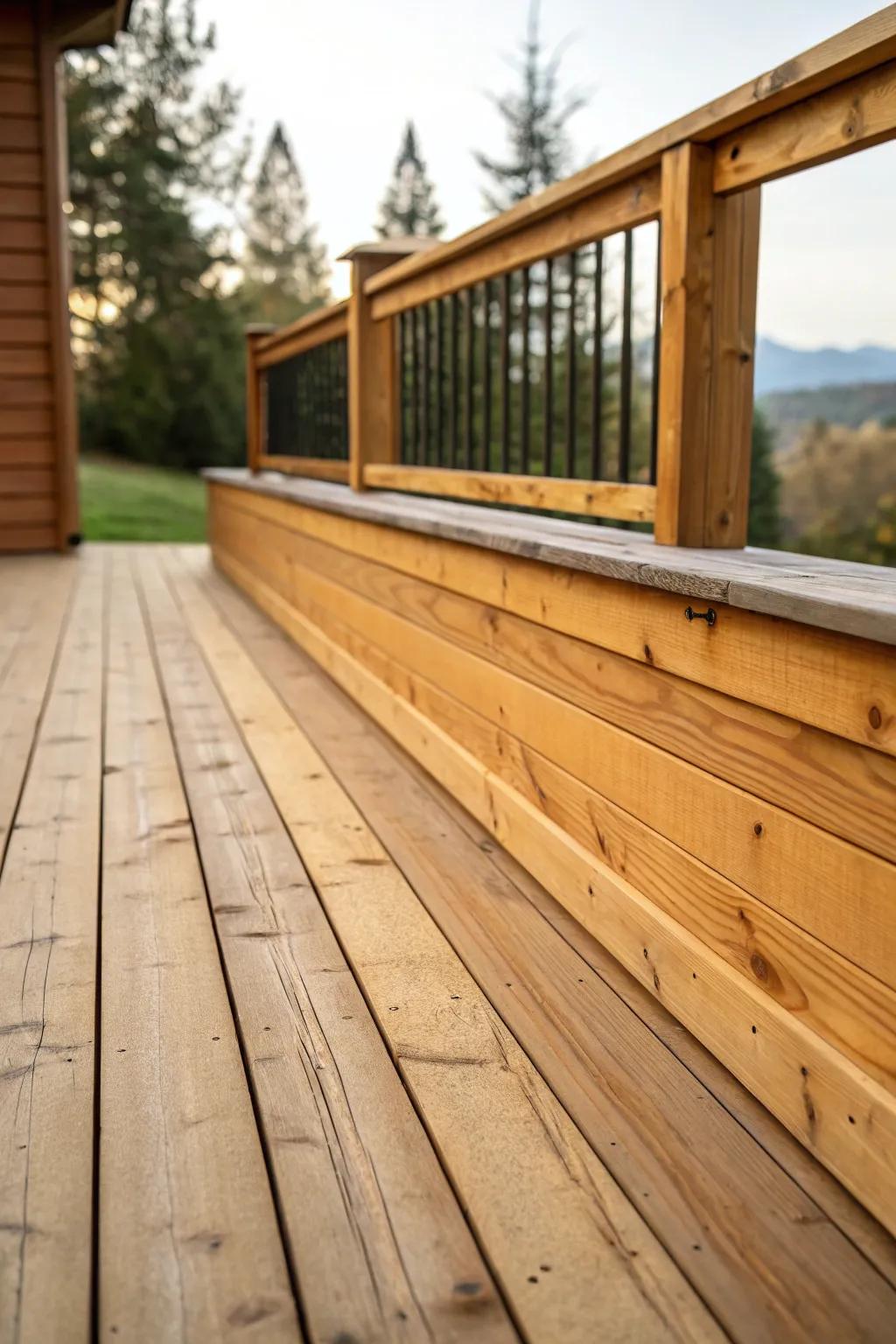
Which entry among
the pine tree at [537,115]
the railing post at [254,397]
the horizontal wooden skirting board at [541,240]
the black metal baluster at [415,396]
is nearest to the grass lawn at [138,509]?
the railing post at [254,397]

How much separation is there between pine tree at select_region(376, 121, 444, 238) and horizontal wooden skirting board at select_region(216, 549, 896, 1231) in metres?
29.1

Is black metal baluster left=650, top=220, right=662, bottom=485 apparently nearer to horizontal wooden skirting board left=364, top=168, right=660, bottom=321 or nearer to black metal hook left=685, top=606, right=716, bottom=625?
horizontal wooden skirting board left=364, top=168, right=660, bottom=321

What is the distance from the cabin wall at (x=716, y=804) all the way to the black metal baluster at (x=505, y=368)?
0.37m

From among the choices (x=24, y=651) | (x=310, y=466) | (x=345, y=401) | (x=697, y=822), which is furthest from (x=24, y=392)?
(x=697, y=822)

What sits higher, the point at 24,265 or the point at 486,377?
the point at 24,265

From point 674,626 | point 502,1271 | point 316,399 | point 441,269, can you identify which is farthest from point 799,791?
point 316,399

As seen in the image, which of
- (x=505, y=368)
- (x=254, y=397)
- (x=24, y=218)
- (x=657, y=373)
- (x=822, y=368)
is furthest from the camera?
(x=822, y=368)

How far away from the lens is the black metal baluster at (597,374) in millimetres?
2408

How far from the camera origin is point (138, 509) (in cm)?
1278

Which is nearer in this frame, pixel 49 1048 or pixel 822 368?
pixel 49 1048

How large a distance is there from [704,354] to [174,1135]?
135 centimetres

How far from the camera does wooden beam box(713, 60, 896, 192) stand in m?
1.51

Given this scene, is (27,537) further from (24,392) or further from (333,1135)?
(333,1135)

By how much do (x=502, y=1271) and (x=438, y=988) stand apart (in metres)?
0.64
